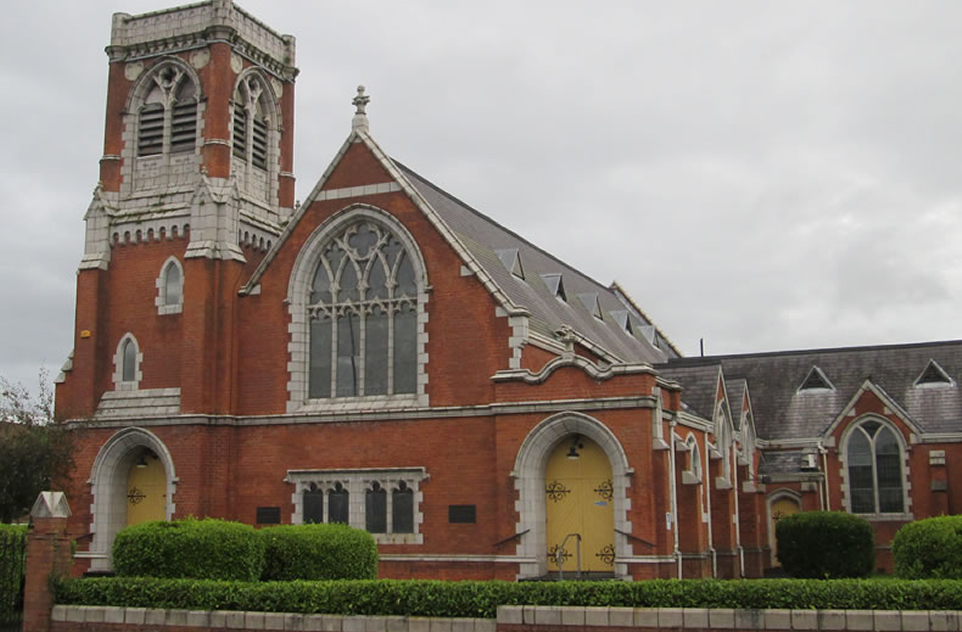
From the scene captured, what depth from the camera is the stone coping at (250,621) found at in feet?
58.5

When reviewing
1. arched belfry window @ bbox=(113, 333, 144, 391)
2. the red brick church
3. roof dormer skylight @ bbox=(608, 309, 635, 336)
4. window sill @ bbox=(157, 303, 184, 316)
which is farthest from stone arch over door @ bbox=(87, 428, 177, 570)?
roof dormer skylight @ bbox=(608, 309, 635, 336)

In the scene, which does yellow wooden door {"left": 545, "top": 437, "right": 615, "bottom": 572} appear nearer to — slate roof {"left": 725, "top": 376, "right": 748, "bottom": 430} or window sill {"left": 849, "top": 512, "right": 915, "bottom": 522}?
slate roof {"left": 725, "top": 376, "right": 748, "bottom": 430}

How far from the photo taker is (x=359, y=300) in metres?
31.7

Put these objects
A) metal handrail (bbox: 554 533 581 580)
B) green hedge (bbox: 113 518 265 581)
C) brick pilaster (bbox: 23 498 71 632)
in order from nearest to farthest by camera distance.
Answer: brick pilaster (bbox: 23 498 71 632)
green hedge (bbox: 113 518 265 581)
metal handrail (bbox: 554 533 581 580)

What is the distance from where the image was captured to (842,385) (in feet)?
152

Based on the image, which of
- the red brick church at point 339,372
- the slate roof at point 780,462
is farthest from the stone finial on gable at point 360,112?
the slate roof at point 780,462

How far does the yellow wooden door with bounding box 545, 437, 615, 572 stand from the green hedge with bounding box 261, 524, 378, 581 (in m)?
6.06

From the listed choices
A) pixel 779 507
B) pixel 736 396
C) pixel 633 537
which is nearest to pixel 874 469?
pixel 779 507

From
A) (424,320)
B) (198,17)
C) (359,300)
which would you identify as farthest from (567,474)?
(198,17)

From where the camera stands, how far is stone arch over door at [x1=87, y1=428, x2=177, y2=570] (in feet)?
105

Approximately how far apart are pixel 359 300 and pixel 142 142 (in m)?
9.36

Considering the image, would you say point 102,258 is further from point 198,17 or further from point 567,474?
point 567,474

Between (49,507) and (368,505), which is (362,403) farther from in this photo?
(49,507)

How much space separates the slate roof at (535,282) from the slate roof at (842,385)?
3.07 m
